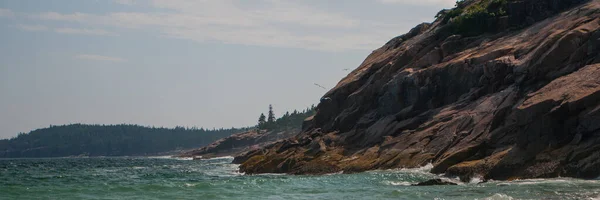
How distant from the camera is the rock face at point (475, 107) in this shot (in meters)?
46.1

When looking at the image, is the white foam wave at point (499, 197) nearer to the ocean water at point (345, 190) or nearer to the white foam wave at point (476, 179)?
the ocean water at point (345, 190)

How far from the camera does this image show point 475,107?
62.0m

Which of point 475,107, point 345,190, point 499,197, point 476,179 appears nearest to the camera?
point 499,197

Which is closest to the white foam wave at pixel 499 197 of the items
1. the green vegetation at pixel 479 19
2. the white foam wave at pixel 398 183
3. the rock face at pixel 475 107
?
the rock face at pixel 475 107

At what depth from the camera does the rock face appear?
46.1m

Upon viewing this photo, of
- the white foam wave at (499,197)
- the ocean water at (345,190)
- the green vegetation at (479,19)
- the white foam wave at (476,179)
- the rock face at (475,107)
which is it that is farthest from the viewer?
the green vegetation at (479,19)

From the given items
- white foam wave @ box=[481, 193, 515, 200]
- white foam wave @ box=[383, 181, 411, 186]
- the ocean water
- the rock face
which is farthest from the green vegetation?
white foam wave @ box=[481, 193, 515, 200]

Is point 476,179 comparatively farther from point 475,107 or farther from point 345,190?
point 475,107

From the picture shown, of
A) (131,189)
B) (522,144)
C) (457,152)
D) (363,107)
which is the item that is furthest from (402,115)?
(131,189)

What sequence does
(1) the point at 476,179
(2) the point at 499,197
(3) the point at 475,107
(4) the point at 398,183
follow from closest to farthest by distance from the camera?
(2) the point at 499,197 → (1) the point at 476,179 → (4) the point at 398,183 → (3) the point at 475,107

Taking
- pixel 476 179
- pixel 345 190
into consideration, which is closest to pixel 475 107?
pixel 476 179

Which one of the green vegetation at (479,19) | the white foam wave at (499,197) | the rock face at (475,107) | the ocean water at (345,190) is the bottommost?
the white foam wave at (499,197)

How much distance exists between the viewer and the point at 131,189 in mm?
56625

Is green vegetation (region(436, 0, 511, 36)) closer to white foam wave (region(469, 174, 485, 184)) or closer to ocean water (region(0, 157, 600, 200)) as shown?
ocean water (region(0, 157, 600, 200))
